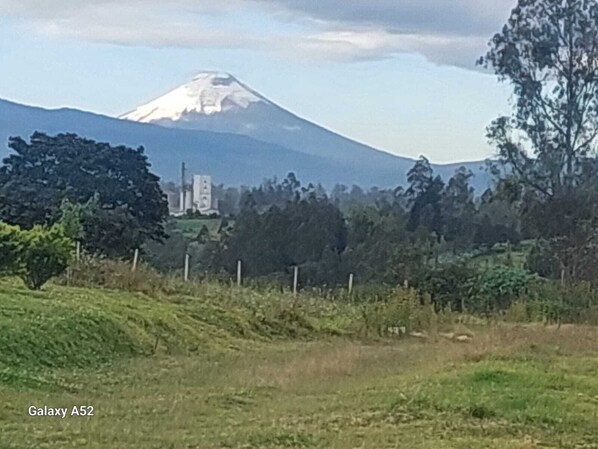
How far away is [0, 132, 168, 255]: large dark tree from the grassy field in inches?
462

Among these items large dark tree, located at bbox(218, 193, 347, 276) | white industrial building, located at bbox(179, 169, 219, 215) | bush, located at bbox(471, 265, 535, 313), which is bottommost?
bush, located at bbox(471, 265, 535, 313)

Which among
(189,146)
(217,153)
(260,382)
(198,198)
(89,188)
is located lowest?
(260,382)

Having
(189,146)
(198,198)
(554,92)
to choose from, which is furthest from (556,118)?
(189,146)

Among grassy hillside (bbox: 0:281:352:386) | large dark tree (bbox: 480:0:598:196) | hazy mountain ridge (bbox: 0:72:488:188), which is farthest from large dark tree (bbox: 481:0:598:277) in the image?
hazy mountain ridge (bbox: 0:72:488:188)

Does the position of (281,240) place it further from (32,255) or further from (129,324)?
(129,324)

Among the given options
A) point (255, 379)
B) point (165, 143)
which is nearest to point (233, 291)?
point (255, 379)

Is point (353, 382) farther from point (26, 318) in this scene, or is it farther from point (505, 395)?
point (26, 318)

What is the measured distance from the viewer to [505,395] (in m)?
10.3

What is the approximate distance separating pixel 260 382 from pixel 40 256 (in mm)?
6607

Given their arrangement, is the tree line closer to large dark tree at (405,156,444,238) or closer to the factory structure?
large dark tree at (405,156,444,238)

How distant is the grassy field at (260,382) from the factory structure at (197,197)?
119 feet

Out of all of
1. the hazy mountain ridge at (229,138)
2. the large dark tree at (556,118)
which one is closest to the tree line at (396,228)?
the large dark tree at (556,118)

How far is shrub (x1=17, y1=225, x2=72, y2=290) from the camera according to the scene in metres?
17.2

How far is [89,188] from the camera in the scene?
113ft
